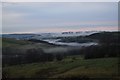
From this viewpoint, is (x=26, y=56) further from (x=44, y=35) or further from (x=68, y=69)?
(x=68, y=69)

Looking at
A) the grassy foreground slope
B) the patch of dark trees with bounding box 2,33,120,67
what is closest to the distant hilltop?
the patch of dark trees with bounding box 2,33,120,67

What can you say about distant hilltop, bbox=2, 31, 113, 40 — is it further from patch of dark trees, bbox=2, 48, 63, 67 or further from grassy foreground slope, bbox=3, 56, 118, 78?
grassy foreground slope, bbox=3, 56, 118, 78

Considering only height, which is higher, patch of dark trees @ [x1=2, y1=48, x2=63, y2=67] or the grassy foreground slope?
patch of dark trees @ [x1=2, y1=48, x2=63, y2=67]

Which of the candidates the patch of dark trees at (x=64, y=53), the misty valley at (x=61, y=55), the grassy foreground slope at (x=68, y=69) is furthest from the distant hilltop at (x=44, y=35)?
the grassy foreground slope at (x=68, y=69)

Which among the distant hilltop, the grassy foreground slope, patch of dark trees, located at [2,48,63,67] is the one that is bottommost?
the grassy foreground slope

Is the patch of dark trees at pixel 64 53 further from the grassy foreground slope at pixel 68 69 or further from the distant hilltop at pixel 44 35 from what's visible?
the distant hilltop at pixel 44 35

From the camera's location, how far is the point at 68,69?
5105 mm

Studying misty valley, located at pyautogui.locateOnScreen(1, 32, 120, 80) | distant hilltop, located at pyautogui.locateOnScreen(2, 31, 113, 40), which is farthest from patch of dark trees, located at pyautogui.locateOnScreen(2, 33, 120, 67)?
distant hilltop, located at pyautogui.locateOnScreen(2, 31, 113, 40)

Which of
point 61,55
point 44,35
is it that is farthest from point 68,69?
point 44,35

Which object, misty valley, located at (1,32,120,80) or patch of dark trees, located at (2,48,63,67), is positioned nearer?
misty valley, located at (1,32,120,80)

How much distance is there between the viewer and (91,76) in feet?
16.6

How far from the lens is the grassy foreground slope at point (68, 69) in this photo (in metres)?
5.06

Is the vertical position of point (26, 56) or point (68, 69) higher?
point (26, 56)

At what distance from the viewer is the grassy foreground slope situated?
5.06 m
